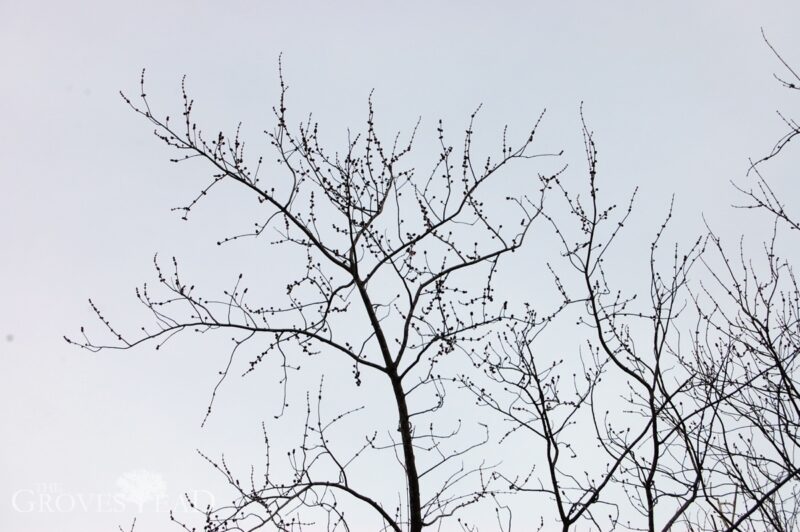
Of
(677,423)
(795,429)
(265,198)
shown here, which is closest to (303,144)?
(265,198)

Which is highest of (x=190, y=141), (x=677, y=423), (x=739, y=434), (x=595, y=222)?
(x=190, y=141)

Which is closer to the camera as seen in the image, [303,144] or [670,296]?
[670,296]

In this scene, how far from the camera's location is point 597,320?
190 inches

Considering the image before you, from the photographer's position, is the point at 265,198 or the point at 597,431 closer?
the point at 597,431

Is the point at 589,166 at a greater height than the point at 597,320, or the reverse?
the point at 589,166

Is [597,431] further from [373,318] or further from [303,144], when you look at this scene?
[303,144]

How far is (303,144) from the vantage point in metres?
5.45

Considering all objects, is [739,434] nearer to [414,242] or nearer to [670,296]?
[670,296]

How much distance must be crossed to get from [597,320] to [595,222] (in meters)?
0.78

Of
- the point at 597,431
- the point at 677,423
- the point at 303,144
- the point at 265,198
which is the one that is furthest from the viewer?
the point at 303,144

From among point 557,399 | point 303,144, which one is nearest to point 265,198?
point 303,144

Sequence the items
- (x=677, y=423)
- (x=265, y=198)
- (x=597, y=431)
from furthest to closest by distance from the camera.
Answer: (x=265, y=198), (x=597, y=431), (x=677, y=423)

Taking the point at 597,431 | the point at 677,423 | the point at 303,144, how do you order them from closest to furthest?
1. the point at 677,423
2. the point at 597,431
3. the point at 303,144

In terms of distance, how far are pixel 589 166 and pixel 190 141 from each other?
10.3ft
